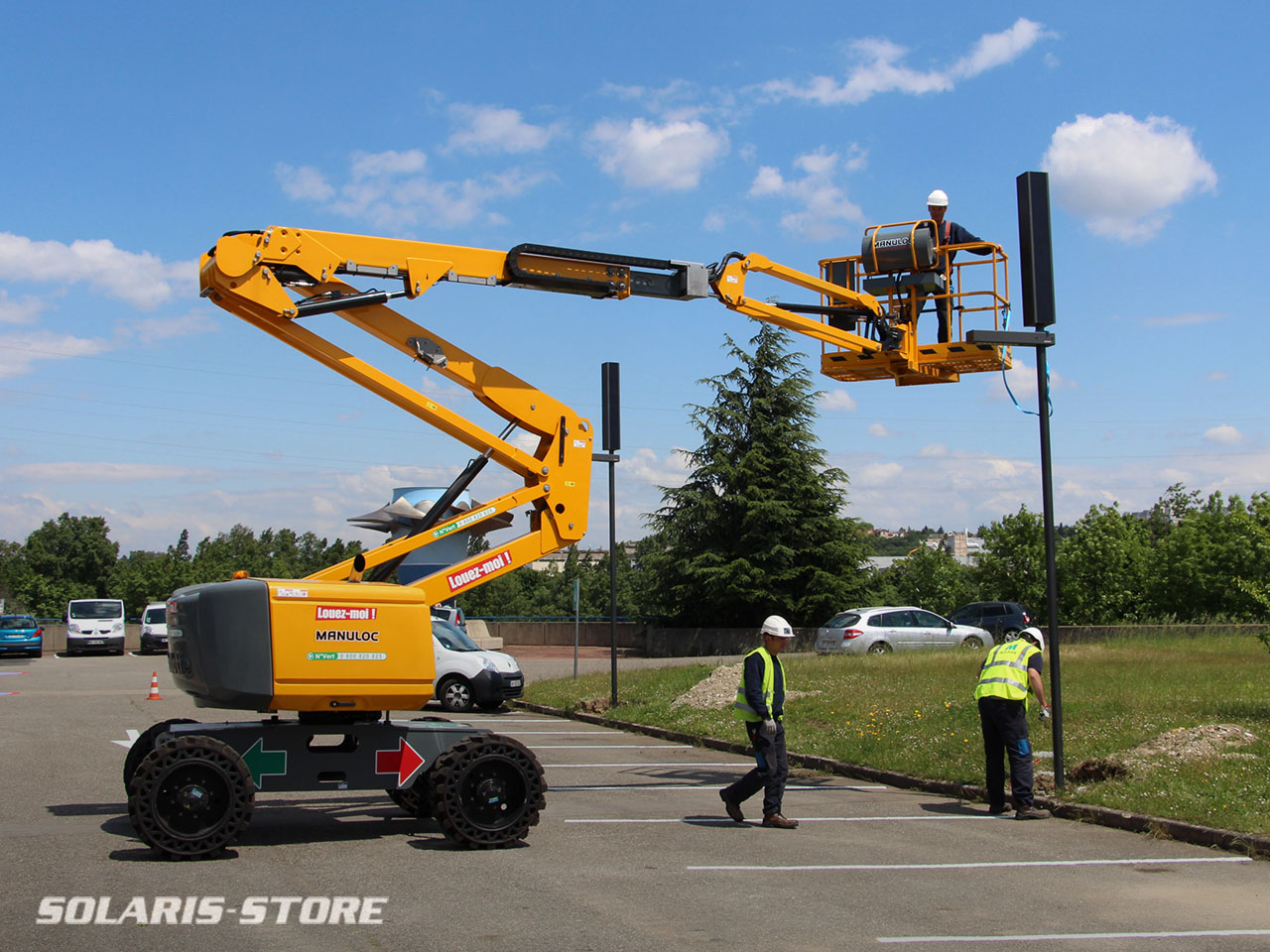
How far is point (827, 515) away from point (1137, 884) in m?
35.9

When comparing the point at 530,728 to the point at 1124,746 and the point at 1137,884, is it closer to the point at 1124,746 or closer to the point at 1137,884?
the point at 1124,746

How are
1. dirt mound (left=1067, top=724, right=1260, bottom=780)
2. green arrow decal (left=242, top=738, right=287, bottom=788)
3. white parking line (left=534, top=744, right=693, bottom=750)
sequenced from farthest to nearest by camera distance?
white parking line (left=534, top=744, right=693, bottom=750) → dirt mound (left=1067, top=724, right=1260, bottom=780) → green arrow decal (left=242, top=738, right=287, bottom=788)

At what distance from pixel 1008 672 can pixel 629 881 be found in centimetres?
462

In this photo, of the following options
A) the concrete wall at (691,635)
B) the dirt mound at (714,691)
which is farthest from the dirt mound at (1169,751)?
the concrete wall at (691,635)

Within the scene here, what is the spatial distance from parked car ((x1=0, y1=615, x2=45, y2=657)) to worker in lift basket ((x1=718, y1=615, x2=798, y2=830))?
38.3 m

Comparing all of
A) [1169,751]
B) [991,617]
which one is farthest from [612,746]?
[991,617]

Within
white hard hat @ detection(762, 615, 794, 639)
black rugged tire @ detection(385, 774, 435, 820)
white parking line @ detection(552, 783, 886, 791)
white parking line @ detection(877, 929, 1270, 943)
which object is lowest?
white parking line @ detection(552, 783, 886, 791)

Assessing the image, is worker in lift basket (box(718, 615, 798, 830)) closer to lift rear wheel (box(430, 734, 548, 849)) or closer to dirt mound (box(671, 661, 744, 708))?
lift rear wheel (box(430, 734, 548, 849))

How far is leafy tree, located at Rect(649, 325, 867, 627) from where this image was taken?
43.0m

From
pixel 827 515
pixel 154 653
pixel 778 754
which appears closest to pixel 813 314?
pixel 778 754

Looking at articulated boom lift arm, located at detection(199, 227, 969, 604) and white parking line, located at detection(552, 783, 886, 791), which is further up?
articulated boom lift arm, located at detection(199, 227, 969, 604)

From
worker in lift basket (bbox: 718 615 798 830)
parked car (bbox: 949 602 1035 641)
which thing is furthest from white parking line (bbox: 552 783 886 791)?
parked car (bbox: 949 602 1035 641)

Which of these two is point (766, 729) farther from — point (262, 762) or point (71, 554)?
point (71, 554)

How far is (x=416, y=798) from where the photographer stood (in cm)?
1003
